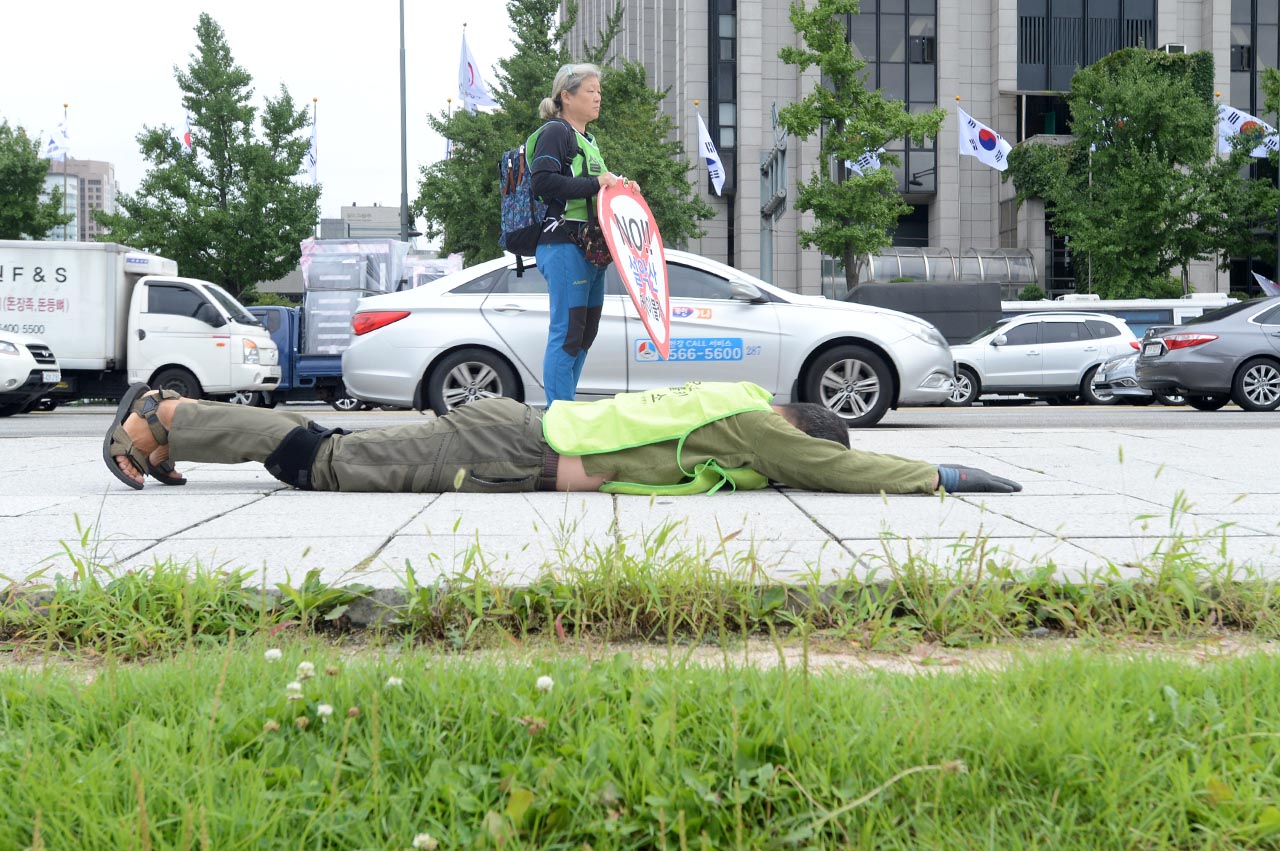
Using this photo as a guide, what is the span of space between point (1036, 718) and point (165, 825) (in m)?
1.34

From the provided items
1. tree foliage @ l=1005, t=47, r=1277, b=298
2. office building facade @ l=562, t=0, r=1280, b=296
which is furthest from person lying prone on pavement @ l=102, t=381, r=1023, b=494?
office building facade @ l=562, t=0, r=1280, b=296

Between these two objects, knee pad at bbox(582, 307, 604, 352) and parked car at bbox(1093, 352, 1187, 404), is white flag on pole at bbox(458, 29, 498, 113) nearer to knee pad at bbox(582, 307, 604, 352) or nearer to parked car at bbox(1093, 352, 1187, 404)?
parked car at bbox(1093, 352, 1187, 404)

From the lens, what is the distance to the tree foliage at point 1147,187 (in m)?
31.5

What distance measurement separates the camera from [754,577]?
2.71 m

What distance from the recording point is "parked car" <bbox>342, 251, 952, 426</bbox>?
9.17 metres

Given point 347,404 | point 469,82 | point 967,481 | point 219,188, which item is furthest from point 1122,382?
point 219,188

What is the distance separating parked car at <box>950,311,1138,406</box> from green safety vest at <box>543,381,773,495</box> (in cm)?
1557

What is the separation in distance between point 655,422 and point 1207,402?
12667mm

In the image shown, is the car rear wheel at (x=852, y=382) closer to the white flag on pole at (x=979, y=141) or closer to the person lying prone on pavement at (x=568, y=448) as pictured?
the person lying prone on pavement at (x=568, y=448)

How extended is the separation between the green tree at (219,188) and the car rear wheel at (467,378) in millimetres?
25784

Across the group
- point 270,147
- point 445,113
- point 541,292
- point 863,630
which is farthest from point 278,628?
point 270,147

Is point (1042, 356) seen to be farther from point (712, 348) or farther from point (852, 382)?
point (712, 348)

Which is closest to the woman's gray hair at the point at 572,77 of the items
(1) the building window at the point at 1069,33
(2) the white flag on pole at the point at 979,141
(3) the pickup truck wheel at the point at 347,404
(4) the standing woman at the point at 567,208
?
(4) the standing woman at the point at 567,208

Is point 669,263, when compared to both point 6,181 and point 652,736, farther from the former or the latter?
point 6,181
